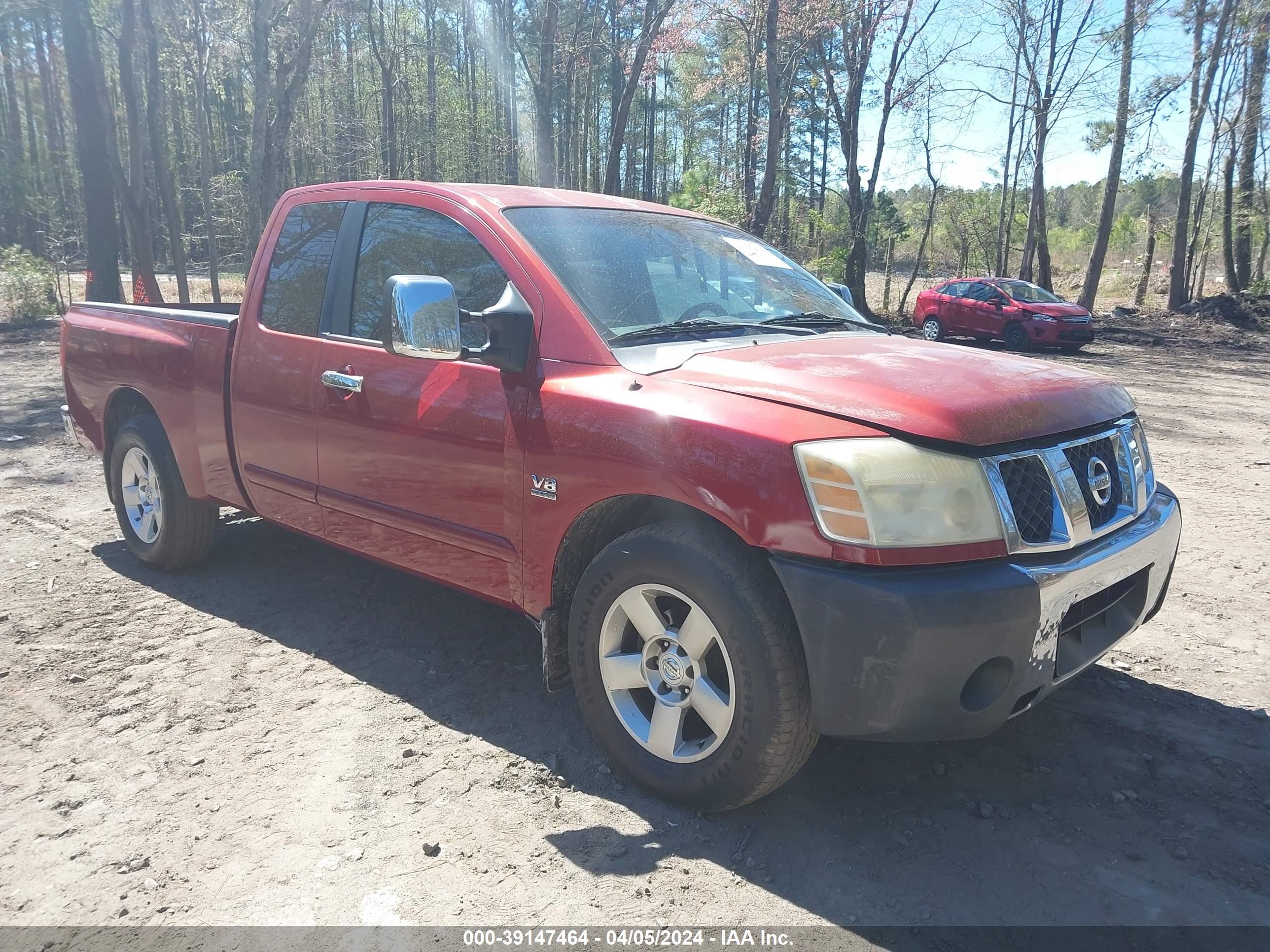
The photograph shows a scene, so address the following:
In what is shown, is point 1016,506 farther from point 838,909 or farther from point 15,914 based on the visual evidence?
point 15,914

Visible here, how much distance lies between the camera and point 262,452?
4184 millimetres

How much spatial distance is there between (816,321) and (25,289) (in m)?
20.2

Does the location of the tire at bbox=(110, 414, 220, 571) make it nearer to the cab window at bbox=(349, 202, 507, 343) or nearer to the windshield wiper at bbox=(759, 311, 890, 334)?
the cab window at bbox=(349, 202, 507, 343)

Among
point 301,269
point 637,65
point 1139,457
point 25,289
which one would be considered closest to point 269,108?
point 25,289

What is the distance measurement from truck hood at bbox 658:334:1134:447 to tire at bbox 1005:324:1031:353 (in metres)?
17.4

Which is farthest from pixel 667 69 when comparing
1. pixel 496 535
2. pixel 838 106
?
pixel 496 535

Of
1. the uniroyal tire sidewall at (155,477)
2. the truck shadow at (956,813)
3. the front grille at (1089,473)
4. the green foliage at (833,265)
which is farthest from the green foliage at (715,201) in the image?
the front grille at (1089,473)

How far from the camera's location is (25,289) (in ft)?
61.4

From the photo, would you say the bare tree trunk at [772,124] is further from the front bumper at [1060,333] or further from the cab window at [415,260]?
the cab window at [415,260]

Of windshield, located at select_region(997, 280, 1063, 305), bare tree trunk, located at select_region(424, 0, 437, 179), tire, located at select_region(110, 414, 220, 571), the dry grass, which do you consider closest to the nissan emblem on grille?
tire, located at select_region(110, 414, 220, 571)

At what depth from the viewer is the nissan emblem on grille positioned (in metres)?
2.77

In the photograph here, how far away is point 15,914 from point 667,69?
133 ft

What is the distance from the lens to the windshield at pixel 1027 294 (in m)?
19.5

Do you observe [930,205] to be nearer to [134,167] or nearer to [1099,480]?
[134,167]
